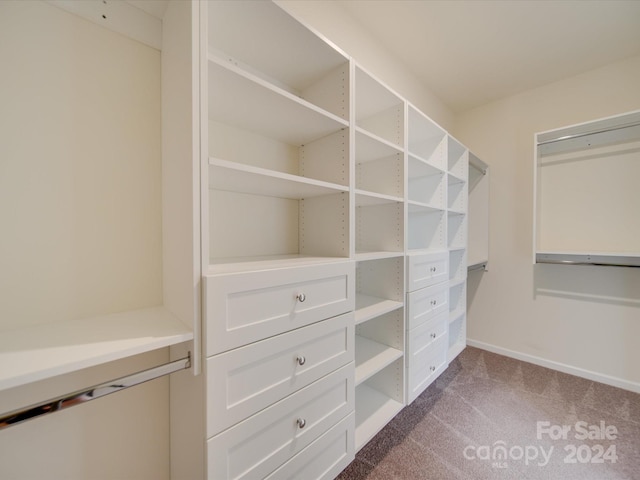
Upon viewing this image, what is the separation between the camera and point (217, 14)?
85cm

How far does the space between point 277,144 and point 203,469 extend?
1286mm

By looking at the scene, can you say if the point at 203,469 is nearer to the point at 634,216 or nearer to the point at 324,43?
the point at 324,43

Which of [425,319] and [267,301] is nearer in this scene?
[267,301]

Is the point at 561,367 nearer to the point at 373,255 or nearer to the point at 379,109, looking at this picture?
the point at 373,255

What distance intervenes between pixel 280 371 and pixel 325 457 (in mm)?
477

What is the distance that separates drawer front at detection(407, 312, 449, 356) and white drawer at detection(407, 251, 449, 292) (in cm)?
25

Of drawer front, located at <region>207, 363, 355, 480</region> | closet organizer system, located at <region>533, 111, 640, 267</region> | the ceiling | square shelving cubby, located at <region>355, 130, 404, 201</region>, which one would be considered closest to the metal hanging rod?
drawer front, located at <region>207, 363, 355, 480</region>

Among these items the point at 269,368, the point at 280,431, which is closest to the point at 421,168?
the point at 269,368

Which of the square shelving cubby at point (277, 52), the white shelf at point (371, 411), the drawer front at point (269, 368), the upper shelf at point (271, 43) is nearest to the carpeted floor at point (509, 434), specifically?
the white shelf at point (371, 411)

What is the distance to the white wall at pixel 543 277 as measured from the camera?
6.66 feet

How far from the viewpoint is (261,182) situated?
0.97 metres

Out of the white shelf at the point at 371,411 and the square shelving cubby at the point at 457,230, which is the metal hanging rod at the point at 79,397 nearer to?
the white shelf at the point at 371,411

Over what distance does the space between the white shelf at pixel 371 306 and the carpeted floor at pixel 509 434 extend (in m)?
0.81

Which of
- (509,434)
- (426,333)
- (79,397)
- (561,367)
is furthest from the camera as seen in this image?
(561,367)
